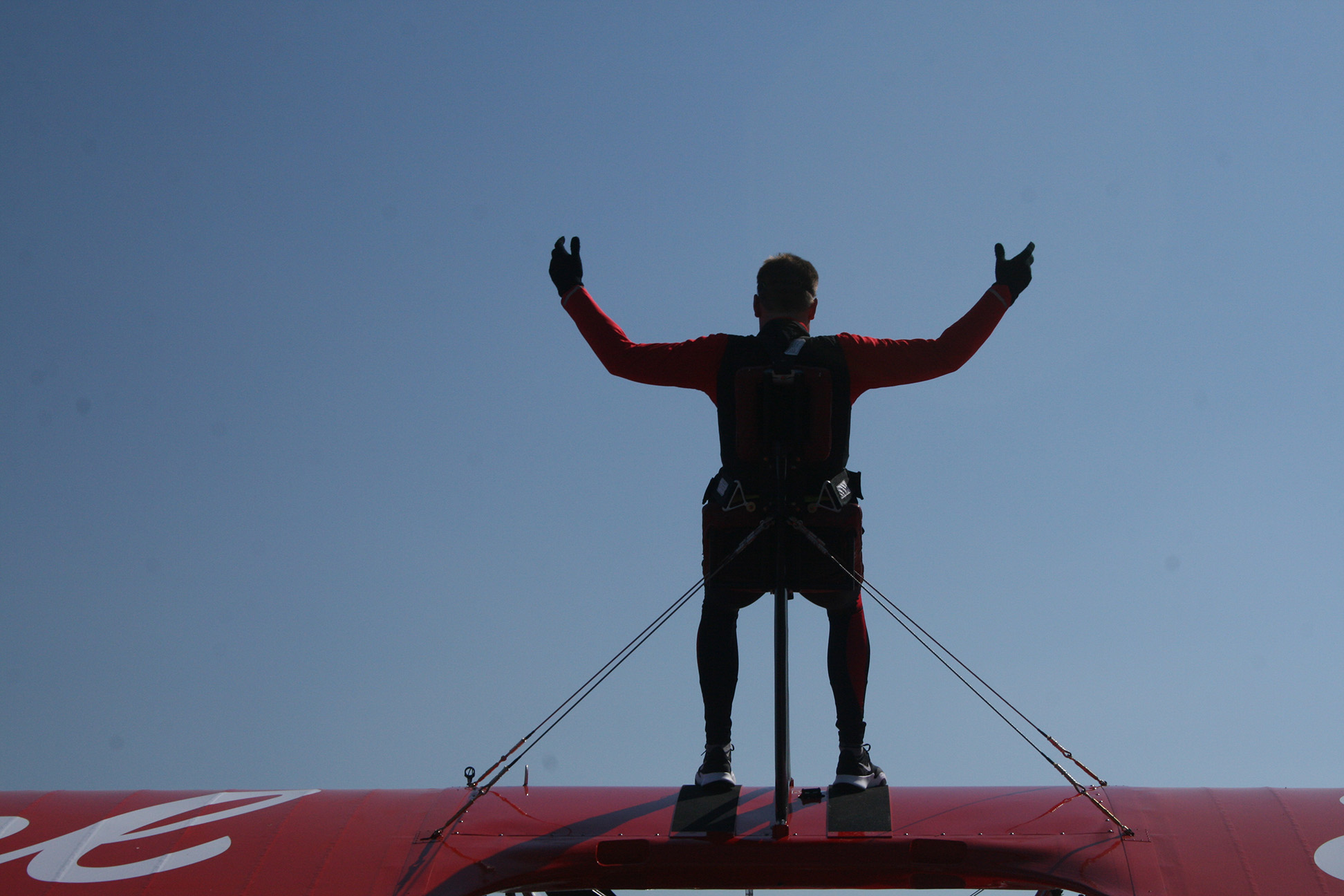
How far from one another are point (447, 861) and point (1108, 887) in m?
2.95

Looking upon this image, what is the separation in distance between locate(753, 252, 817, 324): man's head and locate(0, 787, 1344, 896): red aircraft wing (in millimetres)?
2477

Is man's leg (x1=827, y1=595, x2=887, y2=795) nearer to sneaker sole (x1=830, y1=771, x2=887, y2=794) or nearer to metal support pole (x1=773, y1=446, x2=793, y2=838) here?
sneaker sole (x1=830, y1=771, x2=887, y2=794)

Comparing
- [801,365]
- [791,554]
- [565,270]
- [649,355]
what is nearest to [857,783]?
[791,554]

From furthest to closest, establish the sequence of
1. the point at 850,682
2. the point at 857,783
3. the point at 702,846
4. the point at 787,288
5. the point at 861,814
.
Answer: the point at 787,288
the point at 850,682
the point at 857,783
the point at 861,814
the point at 702,846

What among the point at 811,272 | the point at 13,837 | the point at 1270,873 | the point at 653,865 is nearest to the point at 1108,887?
the point at 1270,873

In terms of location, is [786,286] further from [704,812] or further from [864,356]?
[704,812]

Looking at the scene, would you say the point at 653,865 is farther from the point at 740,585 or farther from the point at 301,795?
the point at 301,795

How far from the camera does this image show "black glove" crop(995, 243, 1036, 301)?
6957 mm

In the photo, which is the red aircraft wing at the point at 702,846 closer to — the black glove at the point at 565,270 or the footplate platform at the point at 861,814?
the footplate platform at the point at 861,814

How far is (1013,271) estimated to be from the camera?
6.95 metres

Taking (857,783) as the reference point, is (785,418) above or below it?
above

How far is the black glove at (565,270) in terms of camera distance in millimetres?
7145

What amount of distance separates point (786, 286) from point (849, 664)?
6.61ft

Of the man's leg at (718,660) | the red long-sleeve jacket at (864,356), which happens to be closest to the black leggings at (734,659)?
the man's leg at (718,660)
